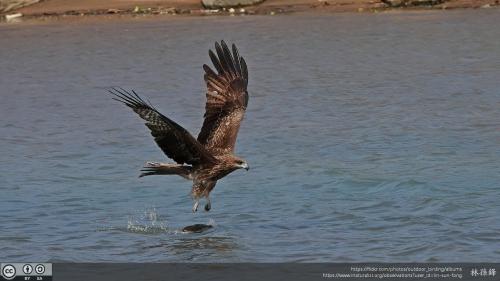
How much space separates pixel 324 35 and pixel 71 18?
836cm

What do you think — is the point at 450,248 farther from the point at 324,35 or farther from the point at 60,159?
the point at 324,35

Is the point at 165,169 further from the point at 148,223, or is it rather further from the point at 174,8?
the point at 174,8

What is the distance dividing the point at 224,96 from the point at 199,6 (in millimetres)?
20930

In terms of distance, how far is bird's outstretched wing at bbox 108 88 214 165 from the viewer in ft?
33.3

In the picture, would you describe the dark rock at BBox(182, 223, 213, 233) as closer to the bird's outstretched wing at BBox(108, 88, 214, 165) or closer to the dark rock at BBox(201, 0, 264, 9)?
the bird's outstretched wing at BBox(108, 88, 214, 165)

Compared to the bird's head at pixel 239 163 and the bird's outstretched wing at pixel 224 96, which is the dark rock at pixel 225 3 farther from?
the bird's head at pixel 239 163

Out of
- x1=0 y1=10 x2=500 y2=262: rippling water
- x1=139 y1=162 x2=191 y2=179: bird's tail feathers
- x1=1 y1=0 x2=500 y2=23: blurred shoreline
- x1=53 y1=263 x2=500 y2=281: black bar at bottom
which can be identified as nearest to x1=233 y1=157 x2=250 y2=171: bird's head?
x1=139 y1=162 x2=191 y2=179: bird's tail feathers

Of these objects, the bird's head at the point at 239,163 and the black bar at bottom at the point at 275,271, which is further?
the bird's head at the point at 239,163

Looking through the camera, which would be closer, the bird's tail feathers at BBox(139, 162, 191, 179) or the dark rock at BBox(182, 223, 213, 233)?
the bird's tail feathers at BBox(139, 162, 191, 179)

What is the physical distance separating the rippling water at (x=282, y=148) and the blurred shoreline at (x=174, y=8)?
260cm

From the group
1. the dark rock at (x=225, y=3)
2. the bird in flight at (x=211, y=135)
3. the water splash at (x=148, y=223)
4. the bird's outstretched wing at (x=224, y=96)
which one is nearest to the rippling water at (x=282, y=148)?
the water splash at (x=148, y=223)

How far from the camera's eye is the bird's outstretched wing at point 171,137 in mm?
10141

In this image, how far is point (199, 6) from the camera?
1277 inches

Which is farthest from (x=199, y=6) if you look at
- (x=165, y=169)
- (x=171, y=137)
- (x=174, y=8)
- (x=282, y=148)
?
(x=171, y=137)
